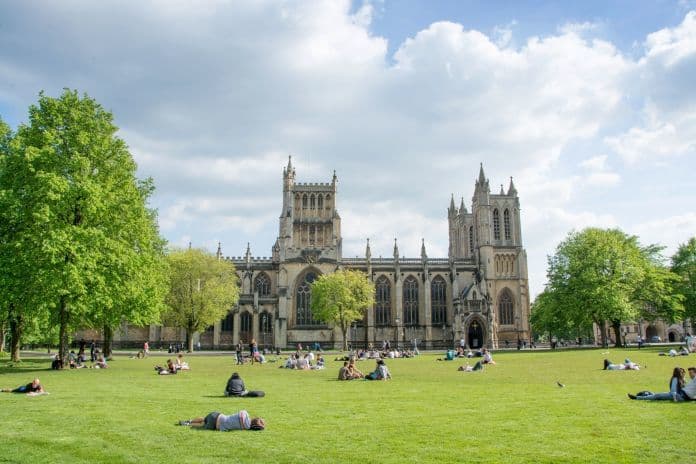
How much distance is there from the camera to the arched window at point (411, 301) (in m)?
81.6

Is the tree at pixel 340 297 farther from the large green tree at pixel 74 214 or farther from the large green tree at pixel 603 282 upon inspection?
the large green tree at pixel 74 214

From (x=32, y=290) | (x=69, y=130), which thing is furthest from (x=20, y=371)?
(x=69, y=130)

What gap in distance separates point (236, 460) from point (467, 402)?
8762mm

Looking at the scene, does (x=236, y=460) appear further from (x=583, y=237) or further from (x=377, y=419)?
(x=583, y=237)

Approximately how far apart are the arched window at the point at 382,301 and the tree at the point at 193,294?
1019 inches

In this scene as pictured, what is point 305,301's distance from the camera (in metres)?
78.8

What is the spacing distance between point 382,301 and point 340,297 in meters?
16.4

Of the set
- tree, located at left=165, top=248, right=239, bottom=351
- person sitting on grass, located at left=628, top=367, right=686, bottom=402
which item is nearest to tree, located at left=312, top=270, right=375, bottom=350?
tree, located at left=165, top=248, right=239, bottom=351

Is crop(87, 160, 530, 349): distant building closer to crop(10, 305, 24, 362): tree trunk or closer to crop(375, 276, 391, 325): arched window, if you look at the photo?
crop(375, 276, 391, 325): arched window

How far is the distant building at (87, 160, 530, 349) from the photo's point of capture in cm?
7688

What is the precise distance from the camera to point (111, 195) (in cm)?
3050

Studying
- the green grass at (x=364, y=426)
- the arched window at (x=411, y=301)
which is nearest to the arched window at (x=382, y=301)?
the arched window at (x=411, y=301)

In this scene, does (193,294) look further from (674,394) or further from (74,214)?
(674,394)

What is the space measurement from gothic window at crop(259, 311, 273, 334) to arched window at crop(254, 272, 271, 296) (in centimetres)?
452
